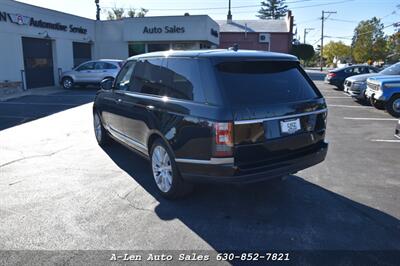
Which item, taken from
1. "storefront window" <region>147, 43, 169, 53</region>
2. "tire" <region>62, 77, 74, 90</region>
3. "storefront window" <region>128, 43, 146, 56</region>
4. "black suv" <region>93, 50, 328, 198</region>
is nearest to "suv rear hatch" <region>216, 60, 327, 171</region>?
"black suv" <region>93, 50, 328, 198</region>

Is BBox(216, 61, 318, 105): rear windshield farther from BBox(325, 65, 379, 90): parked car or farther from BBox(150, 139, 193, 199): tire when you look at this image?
BBox(325, 65, 379, 90): parked car

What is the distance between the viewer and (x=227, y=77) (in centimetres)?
372

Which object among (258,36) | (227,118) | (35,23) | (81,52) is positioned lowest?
(227,118)

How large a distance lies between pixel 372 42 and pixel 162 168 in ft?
227

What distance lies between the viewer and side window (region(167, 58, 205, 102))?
12.5ft

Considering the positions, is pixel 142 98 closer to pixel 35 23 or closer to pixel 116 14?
pixel 35 23

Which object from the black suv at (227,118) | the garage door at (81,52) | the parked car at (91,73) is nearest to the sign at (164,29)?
the garage door at (81,52)

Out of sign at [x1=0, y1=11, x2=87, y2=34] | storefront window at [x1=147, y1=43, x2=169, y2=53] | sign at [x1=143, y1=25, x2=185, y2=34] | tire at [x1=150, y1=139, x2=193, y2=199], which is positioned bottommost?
tire at [x1=150, y1=139, x2=193, y2=199]

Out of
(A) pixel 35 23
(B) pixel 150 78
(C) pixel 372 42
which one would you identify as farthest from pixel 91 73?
(C) pixel 372 42

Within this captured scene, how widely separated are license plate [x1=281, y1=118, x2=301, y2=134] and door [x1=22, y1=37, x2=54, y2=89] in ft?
61.2

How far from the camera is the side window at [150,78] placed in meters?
4.50

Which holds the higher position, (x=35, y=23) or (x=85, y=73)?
(x=35, y=23)

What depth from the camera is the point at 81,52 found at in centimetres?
2472

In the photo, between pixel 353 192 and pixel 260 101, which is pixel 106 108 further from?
pixel 353 192
